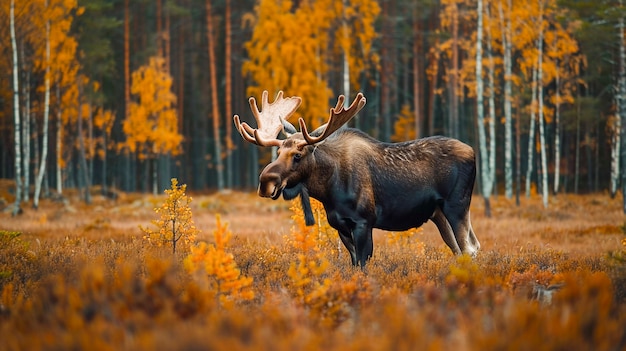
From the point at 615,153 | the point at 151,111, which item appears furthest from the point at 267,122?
the point at 615,153

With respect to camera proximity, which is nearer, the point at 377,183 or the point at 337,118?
the point at 337,118

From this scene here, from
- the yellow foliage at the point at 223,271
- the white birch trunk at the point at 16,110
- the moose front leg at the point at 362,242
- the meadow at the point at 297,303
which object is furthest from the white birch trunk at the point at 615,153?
the yellow foliage at the point at 223,271

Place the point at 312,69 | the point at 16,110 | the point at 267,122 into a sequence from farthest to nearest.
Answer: the point at 312,69 < the point at 16,110 < the point at 267,122

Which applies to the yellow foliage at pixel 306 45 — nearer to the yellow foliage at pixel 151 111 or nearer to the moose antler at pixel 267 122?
the yellow foliage at pixel 151 111

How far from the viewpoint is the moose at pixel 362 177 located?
6625 millimetres

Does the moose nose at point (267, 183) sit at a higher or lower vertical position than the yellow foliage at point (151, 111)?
lower

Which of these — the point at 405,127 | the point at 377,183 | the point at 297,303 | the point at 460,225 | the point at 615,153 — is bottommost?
the point at 297,303

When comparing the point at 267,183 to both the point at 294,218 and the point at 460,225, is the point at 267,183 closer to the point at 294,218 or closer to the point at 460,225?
the point at 294,218

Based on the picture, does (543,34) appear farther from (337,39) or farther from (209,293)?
(209,293)

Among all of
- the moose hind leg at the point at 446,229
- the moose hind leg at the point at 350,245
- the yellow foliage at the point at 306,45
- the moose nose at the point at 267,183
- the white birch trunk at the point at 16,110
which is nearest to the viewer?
the moose nose at the point at 267,183

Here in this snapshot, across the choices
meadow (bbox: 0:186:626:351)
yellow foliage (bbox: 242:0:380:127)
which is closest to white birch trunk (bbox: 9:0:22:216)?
yellow foliage (bbox: 242:0:380:127)

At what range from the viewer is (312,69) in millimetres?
28250

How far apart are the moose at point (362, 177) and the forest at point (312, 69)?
36.8 feet

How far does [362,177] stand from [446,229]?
5.04 feet
